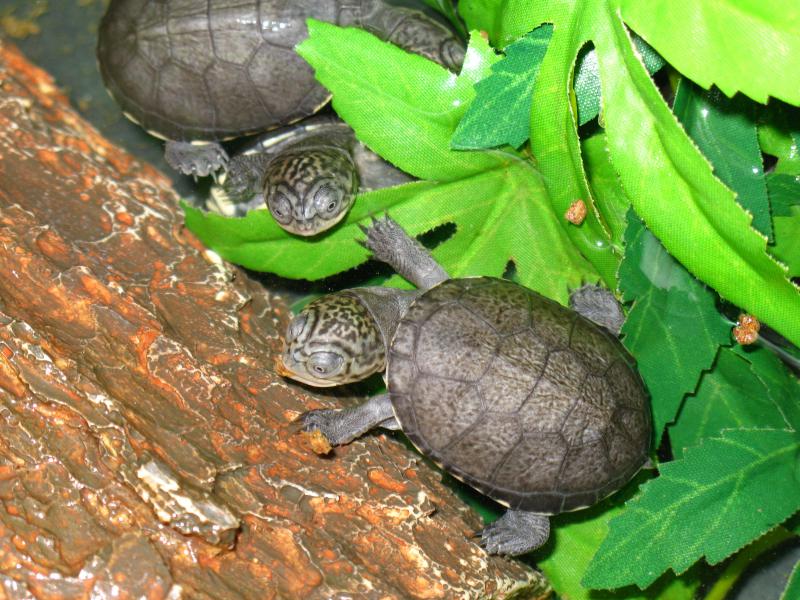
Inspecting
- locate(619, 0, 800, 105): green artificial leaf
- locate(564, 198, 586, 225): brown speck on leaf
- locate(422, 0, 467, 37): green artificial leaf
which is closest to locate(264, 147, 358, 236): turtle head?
locate(422, 0, 467, 37): green artificial leaf

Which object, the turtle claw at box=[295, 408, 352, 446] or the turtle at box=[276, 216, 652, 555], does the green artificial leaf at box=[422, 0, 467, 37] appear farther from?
the turtle claw at box=[295, 408, 352, 446]

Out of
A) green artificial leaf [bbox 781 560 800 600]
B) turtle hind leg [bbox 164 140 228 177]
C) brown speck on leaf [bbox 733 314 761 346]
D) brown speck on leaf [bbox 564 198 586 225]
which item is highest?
brown speck on leaf [bbox 564 198 586 225]

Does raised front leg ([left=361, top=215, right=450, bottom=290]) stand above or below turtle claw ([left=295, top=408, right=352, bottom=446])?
above

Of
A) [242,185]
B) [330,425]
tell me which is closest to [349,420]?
[330,425]

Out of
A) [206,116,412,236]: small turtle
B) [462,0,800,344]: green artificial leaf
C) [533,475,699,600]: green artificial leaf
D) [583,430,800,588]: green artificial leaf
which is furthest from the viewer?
[206,116,412,236]: small turtle

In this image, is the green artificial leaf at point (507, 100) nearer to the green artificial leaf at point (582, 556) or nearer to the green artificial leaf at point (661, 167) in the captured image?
the green artificial leaf at point (661, 167)

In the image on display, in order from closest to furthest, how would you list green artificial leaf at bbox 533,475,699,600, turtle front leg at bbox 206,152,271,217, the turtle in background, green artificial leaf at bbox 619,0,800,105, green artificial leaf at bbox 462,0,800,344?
green artificial leaf at bbox 619,0,800,105 < green artificial leaf at bbox 462,0,800,344 < green artificial leaf at bbox 533,475,699,600 < the turtle in background < turtle front leg at bbox 206,152,271,217

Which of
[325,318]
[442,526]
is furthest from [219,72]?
[442,526]

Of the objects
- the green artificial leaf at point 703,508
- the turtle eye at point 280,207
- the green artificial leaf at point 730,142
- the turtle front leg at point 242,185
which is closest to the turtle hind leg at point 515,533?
the green artificial leaf at point 703,508
